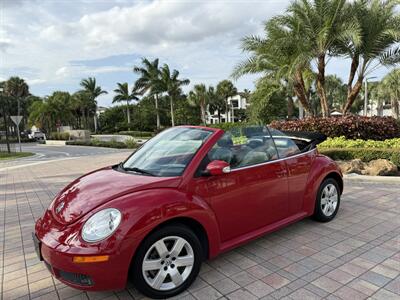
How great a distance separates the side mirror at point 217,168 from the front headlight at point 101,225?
35.5 inches

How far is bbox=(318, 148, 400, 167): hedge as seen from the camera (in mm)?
7055

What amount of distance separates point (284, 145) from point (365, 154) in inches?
192

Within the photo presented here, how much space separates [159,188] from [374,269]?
7.40ft

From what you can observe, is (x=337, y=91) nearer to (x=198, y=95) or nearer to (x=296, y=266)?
(x=198, y=95)

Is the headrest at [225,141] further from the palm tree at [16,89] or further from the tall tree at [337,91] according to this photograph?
the palm tree at [16,89]

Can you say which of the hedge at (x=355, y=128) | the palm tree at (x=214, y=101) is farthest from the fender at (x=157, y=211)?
the palm tree at (x=214, y=101)

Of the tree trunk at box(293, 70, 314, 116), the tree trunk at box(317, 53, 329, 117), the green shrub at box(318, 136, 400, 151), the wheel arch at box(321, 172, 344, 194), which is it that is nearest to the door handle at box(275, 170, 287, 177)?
the wheel arch at box(321, 172, 344, 194)

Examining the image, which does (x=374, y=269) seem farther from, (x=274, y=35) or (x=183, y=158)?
(x=274, y=35)

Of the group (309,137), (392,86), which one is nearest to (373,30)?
(309,137)

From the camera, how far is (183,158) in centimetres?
307

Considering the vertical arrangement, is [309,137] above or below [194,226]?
above

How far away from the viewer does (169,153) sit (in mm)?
3363

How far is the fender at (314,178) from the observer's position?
3885mm

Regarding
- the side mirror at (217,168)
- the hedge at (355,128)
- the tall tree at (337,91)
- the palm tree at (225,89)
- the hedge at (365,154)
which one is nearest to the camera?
the side mirror at (217,168)
